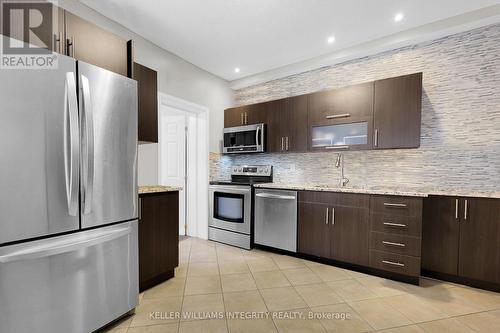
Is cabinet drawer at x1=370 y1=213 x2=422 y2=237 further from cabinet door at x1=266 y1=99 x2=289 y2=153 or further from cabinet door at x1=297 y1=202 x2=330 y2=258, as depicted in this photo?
cabinet door at x1=266 y1=99 x2=289 y2=153

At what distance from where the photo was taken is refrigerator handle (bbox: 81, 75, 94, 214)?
1.38m

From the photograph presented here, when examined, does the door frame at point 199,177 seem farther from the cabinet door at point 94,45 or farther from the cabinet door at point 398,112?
the cabinet door at point 398,112

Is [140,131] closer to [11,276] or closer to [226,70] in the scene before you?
[11,276]

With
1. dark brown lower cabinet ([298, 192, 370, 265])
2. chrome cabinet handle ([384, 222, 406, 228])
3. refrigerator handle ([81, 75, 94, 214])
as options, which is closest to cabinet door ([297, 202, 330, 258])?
dark brown lower cabinet ([298, 192, 370, 265])

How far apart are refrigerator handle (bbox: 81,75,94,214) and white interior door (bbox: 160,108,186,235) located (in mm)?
2491

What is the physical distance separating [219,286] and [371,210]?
5.88 ft

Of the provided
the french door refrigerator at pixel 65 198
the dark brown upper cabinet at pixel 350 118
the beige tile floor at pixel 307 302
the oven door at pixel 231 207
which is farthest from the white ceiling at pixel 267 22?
the beige tile floor at pixel 307 302

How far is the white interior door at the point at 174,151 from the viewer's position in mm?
3932

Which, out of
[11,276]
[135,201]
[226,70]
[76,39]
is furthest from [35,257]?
[226,70]

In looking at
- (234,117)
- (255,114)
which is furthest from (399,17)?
(234,117)

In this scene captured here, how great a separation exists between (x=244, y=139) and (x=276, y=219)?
143 cm

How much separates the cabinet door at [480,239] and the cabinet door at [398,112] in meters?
0.79

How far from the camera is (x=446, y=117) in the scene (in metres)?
2.58

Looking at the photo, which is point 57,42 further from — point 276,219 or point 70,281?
point 276,219
